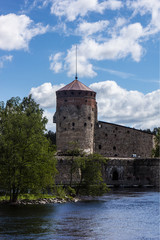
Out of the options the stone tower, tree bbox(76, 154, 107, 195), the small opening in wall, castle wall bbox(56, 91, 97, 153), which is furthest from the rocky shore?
castle wall bbox(56, 91, 97, 153)

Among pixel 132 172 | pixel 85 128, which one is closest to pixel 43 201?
pixel 132 172

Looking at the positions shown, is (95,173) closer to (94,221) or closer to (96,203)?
(96,203)

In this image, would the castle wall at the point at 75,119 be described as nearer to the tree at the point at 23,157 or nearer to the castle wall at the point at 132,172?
the castle wall at the point at 132,172

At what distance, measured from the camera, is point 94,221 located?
78.3 feet

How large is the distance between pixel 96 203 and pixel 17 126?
391 inches

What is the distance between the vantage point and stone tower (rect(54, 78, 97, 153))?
63.4 metres

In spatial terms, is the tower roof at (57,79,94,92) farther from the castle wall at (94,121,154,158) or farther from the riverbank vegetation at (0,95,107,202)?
the riverbank vegetation at (0,95,107,202)

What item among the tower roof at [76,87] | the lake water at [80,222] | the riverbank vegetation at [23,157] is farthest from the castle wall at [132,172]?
the riverbank vegetation at [23,157]

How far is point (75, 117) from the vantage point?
63.8 m

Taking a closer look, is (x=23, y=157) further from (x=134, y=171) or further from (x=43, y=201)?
(x=134, y=171)

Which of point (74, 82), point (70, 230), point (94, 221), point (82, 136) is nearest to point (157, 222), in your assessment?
point (94, 221)

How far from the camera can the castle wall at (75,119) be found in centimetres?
6341

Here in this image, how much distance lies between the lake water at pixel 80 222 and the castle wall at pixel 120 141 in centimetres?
3518

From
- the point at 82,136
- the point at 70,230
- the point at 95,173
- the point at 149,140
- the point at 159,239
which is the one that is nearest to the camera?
the point at 159,239
